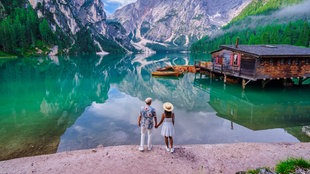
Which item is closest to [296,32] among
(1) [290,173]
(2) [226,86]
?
Result: (2) [226,86]

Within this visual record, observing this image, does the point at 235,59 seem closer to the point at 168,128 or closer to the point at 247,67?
the point at 247,67

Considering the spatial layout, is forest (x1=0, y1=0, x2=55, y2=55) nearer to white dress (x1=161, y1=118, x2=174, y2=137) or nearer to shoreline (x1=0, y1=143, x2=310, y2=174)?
shoreline (x1=0, y1=143, x2=310, y2=174)

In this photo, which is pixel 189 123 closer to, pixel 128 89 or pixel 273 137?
pixel 273 137

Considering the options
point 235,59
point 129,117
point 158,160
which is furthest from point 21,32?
point 158,160

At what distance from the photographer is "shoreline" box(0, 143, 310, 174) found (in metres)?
9.93

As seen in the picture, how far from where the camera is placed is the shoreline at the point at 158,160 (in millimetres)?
9930

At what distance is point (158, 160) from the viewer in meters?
10.6

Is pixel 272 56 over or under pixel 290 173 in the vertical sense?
over

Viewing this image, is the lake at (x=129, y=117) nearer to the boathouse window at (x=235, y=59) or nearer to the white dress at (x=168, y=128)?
the white dress at (x=168, y=128)

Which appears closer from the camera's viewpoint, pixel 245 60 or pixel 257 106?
pixel 257 106

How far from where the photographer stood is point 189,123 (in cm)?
2017

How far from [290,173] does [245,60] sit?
1179 inches

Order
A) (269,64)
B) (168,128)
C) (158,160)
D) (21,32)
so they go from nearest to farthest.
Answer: (158,160) → (168,128) → (269,64) → (21,32)

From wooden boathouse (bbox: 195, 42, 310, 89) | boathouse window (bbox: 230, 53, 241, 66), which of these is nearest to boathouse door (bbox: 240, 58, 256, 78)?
wooden boathouse (bbox: 195, 42, 310, 89)
